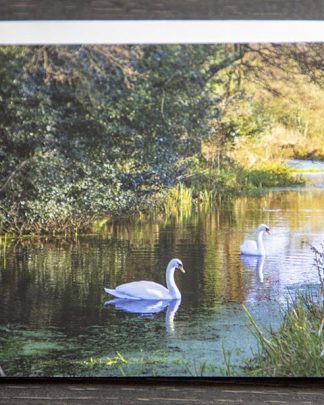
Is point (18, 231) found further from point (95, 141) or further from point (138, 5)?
point (138, 5)

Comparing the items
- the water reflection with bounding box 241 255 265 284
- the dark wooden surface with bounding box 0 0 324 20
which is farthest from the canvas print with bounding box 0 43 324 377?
the dark wooden surface with bounding box 0 0 324 20

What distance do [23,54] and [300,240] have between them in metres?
1.25

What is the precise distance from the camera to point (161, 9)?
9.86 ft

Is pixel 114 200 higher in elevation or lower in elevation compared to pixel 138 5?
lower

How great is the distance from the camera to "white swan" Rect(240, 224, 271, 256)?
3021 millimetres

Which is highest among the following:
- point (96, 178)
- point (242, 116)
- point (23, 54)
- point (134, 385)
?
→ point (23, 54)

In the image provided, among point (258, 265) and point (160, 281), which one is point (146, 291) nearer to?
point (160, 281)

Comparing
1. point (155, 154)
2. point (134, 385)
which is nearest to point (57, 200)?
point (155, 154)

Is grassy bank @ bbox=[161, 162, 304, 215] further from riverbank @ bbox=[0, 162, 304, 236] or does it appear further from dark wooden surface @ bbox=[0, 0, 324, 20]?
dark wooden surface @ bbox=[0, 0, 324, 20]

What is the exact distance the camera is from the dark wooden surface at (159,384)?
2920 mm

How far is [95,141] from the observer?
3.06 meters

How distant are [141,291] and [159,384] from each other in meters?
0.35

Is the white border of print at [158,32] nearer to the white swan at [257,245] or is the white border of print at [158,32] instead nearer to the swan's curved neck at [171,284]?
the white swan at [257,245]

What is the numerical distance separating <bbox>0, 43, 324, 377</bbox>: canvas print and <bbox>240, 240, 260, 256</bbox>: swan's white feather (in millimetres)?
14
